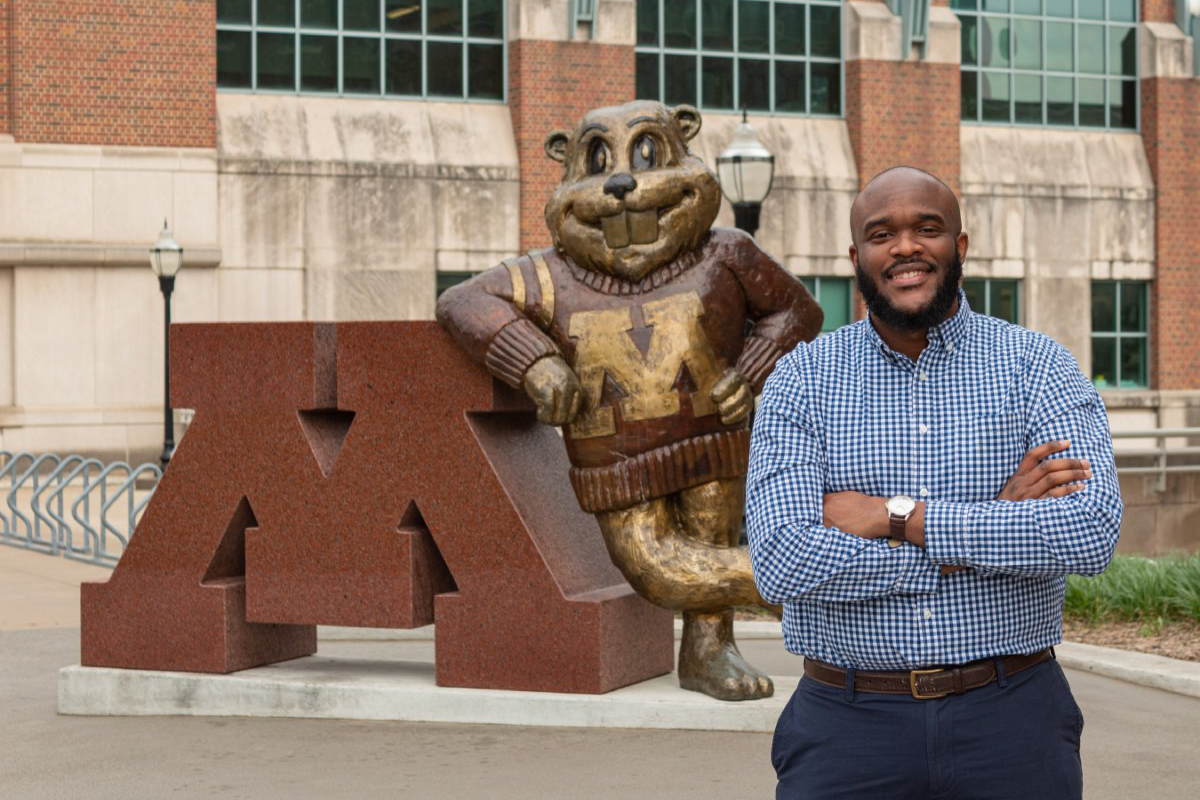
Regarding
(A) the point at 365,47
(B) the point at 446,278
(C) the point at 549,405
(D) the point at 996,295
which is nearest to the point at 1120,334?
(D) the point at 996,295

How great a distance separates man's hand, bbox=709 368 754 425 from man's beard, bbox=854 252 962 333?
3414 mm

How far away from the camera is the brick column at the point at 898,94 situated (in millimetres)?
27266

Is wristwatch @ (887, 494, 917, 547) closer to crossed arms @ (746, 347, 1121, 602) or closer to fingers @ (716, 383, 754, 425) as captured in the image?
crossed arms @ (746, 347, 1121, 602)

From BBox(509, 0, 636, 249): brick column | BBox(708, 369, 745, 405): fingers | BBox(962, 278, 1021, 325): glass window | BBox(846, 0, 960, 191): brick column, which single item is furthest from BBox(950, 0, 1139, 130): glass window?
BBox(708, 369, 745, 405): fingers

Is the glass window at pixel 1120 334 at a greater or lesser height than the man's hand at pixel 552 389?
greater

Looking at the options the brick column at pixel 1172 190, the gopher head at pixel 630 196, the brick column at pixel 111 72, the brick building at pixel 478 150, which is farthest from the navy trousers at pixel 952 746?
the brick column at pixel 1172 190

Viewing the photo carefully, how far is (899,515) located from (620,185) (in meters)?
3.87

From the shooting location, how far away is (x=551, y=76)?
2539 cm

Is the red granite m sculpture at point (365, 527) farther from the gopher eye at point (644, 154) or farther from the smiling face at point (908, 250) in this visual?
the smiling face at point (908, 250)

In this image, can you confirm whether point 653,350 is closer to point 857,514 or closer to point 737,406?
point 737,406

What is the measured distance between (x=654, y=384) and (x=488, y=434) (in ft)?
2.53

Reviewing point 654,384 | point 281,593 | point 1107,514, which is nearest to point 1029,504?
point 1107,514

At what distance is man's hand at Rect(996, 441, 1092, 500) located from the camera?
10.4ft

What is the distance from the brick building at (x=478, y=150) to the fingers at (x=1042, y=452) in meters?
21.0
